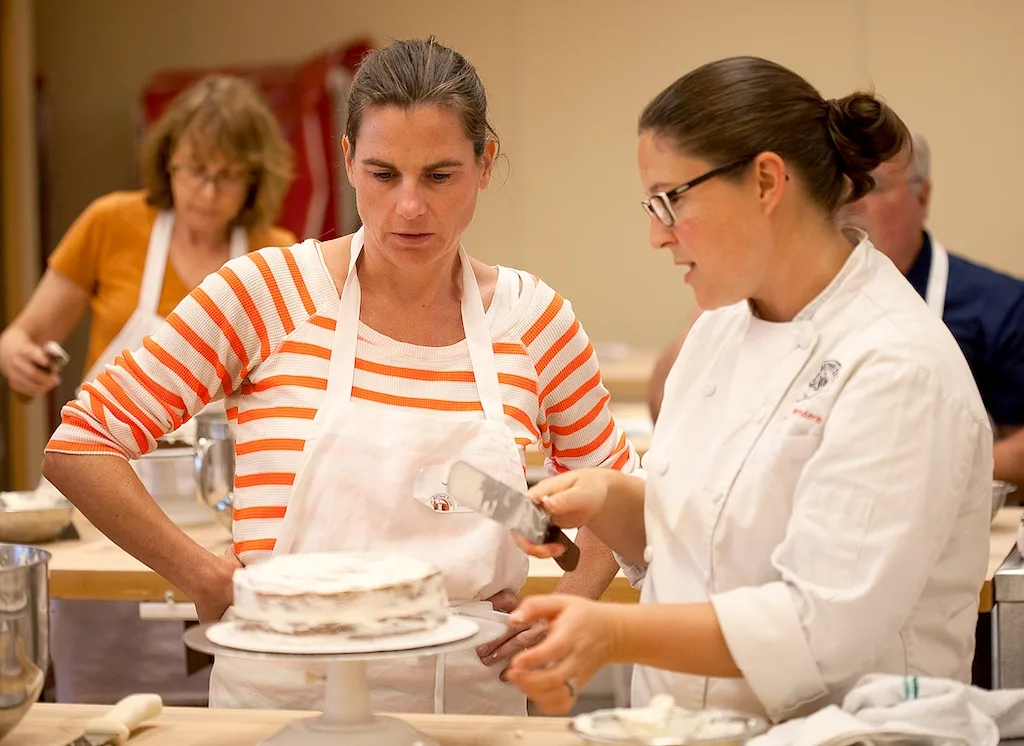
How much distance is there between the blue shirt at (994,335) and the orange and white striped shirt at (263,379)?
70.0 inches

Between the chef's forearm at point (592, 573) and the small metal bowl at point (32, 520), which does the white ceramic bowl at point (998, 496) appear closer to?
the chef's forearm at point (592, 573)

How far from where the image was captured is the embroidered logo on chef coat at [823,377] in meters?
1.40

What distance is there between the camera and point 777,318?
155 centimetres

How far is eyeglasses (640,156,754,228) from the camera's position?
56.9 inches

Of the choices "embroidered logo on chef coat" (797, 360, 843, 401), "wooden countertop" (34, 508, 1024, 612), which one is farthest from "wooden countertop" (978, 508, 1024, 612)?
"embroidered logo on chef coat" (797, 360, 843, 401)

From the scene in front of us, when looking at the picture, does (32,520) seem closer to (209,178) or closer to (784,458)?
(209,178)

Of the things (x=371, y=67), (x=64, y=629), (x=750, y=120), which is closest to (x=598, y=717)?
(x=750, y=120)

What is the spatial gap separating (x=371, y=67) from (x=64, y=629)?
129 cm

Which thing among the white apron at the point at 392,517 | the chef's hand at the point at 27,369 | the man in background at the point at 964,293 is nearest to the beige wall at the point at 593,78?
the man in background at the point at 964,293

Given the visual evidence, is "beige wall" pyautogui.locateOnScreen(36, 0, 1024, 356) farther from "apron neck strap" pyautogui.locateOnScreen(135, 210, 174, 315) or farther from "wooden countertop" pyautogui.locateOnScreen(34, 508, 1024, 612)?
"wooden countertop" pyautogui.locateOnScreen(34, 508, 1024, 612)

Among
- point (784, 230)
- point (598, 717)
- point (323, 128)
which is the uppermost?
point (323, 128)

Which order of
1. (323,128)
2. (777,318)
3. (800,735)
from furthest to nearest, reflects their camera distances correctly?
(323,128) < (777,318) < (800,735)

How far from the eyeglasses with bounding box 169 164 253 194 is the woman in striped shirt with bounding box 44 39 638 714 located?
161cm

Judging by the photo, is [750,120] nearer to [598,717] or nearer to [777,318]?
[777,318]
